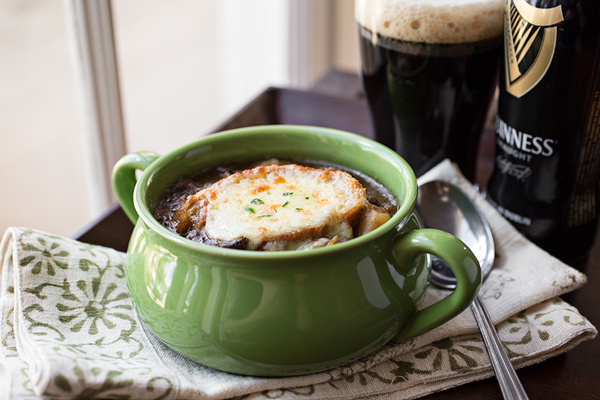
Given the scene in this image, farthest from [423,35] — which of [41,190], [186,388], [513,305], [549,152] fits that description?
[41,190]

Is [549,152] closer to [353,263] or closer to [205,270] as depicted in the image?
[353,263]

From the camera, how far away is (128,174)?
0.71 metres

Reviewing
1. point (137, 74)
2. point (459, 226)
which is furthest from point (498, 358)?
point (137, 74)

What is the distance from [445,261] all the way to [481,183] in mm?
477

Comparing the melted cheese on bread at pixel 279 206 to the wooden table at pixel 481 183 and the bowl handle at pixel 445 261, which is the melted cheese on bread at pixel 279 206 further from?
the wooden table at pixel 481 183

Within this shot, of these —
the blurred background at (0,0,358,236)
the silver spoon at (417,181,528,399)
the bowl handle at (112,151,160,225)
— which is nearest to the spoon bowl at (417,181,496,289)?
the silver spoon at (417,181,528,399)

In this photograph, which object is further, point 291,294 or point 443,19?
point 443,19

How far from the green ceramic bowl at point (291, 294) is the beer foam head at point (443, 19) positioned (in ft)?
0.92

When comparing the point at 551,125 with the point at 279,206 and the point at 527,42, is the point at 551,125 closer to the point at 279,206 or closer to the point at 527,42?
the point at 527,42

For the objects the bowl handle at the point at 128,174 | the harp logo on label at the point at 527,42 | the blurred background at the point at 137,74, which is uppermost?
the harp logo on label at the point at 527,42

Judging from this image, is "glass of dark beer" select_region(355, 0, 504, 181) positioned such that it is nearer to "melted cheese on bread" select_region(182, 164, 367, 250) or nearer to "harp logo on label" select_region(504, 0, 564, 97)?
"harp logo on label" select_region(504, 0, 564, 97)

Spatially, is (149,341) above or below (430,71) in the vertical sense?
below

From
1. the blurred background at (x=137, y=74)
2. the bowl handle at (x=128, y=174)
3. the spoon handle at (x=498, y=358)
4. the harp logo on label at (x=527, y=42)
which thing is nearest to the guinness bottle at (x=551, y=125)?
the harp logo on label at (x=527, y=42)

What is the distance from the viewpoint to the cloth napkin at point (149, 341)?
521mm
